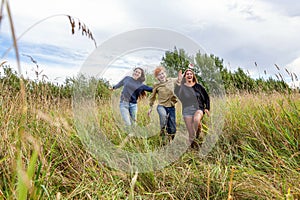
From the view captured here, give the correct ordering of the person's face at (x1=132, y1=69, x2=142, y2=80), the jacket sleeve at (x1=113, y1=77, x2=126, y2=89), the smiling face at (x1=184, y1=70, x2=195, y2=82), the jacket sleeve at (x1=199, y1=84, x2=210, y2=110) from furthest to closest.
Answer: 1. the jacket sleeve at (x1=113, y1=77, x2=126, y2=89)
2. the jacket sleeve at (x1=199, y1=84, x2=210, y2=110)
3. the smiling face at (x1=184, y1=70, x2=195, y2=82)
4. the person's face at (x1=132, y1=69, x2=142, y2=80)

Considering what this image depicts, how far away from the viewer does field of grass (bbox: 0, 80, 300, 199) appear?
220 centimetres

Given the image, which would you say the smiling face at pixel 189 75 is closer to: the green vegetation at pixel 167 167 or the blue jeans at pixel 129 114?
the green vegetation at pixel 167 167

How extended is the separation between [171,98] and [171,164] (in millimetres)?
813

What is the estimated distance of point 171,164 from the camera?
3.01m

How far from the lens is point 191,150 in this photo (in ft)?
11.3

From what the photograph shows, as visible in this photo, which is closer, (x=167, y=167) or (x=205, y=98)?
(x=167, y=167)

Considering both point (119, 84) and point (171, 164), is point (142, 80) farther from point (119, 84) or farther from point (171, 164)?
point (171, 164)

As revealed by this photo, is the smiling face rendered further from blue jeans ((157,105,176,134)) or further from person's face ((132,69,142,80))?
person's face ((132,69,142,80))

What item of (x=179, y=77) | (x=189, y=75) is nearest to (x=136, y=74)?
(x=179, y=77)

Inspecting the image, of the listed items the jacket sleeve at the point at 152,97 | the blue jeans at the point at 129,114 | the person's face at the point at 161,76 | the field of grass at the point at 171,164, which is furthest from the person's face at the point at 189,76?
the blue jeans at the point at 129,114

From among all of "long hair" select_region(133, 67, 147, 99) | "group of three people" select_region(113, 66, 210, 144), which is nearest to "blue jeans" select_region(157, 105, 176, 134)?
"group of three people" select_region(113, 66, 210, 144)

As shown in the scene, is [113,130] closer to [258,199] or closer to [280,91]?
[258,199]

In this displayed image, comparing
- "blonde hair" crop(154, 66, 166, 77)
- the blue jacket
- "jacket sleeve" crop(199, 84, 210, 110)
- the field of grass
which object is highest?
"blonde hair" crop(154, 66, 166, 77)

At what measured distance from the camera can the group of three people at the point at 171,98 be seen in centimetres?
325
